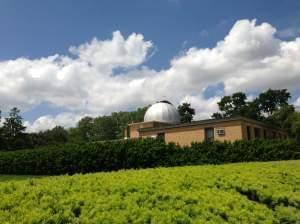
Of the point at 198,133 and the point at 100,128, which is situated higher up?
the point at 100,128

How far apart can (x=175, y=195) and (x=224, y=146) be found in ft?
52.6

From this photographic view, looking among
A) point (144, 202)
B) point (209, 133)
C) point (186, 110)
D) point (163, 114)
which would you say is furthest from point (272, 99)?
point (144, 202)

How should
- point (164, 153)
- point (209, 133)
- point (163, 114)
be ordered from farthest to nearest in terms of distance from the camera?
point (163, 114), point (209, 133), point (164, 153)

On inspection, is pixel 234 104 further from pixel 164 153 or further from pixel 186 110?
pixel 164 153

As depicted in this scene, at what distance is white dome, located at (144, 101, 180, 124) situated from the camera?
147ft

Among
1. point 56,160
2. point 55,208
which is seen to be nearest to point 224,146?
point 56,160

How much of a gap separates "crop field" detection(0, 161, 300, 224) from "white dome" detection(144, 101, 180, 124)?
125ft

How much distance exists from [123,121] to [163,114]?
43.0 meters

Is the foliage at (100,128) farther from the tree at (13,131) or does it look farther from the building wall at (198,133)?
the building wall at (198,133)

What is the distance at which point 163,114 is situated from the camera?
4494 centimetres

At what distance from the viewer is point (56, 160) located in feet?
72.3

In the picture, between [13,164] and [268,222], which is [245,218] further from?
[13,164]

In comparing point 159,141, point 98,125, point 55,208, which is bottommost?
point 55,208

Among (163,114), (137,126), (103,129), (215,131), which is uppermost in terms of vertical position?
(103,129)
